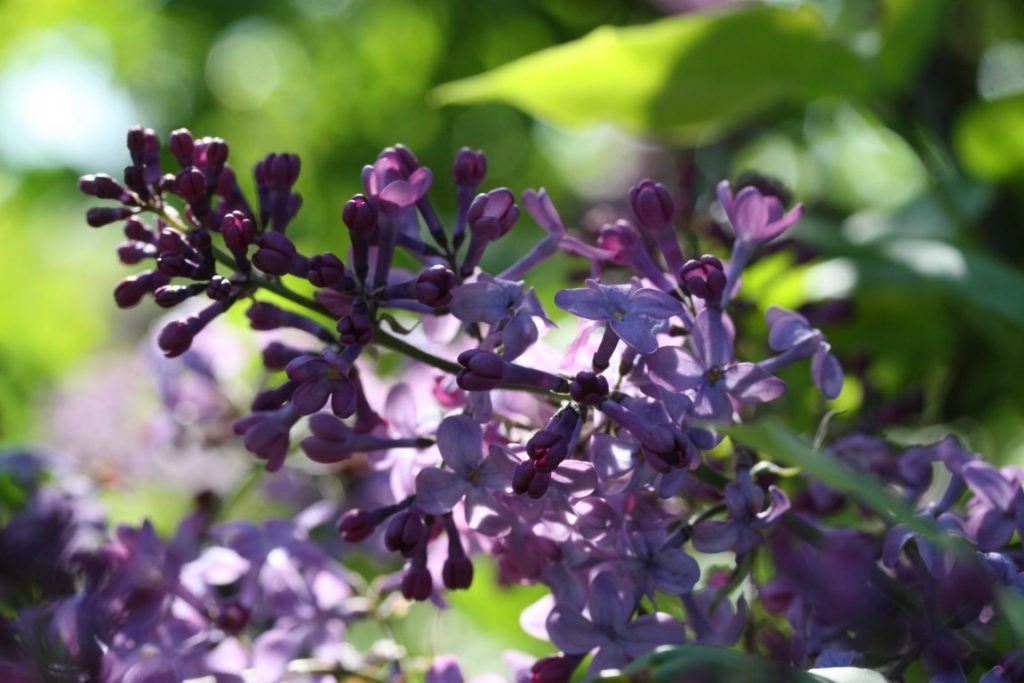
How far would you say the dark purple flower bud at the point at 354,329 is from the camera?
1.49 ft

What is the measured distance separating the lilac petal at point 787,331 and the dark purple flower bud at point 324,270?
185 millimetres

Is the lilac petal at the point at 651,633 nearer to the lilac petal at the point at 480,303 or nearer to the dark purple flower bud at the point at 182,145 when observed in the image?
the lilac petal at the point at 480,303

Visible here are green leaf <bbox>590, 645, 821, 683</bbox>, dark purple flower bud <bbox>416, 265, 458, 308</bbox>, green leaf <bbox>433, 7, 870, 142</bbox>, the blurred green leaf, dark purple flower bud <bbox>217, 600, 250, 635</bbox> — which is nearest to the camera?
green leaf <bbox>590, 645, 821, 683</bbox>

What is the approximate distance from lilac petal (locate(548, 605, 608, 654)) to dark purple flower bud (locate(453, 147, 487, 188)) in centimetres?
19

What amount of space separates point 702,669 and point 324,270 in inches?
8.2

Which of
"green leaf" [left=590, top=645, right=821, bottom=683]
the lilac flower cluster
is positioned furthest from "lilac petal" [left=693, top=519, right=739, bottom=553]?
"green leaf" [left=590, top=645, right=821, bottom=683]

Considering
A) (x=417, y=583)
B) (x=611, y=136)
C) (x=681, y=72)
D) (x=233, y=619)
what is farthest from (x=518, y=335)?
(x=611, y=136)

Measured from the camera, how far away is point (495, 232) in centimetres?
47

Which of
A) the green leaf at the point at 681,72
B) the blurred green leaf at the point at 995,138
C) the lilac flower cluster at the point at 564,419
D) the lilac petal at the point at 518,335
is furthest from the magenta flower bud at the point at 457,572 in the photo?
the blurred green leaf at the point at 995,138

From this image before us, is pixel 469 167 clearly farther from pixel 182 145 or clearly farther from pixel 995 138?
pixel 995 138

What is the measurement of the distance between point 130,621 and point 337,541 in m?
0.25

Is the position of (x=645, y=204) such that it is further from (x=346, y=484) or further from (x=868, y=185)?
(x=868, y=185)

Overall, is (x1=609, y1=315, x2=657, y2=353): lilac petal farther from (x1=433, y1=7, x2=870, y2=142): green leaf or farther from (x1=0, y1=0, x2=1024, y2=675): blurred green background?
(x1=433, y1=7, x2=870, y2=142): green leaf

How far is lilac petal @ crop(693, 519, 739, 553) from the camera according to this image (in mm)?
471
